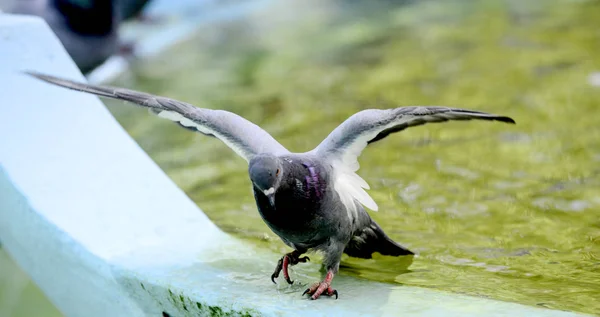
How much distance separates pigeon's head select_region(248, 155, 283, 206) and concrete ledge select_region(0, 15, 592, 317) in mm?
354

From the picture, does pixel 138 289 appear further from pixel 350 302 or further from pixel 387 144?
pixel 387 144

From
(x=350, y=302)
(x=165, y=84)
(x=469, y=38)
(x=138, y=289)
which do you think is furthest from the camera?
(x=469, y=38)

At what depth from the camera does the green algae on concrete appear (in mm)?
2668

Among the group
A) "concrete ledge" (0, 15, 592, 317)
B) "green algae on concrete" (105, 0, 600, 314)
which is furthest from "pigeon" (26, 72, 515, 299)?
"green algae on concrete" (105, 0, 600, 314)

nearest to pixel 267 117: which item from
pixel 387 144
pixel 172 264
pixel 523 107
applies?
pixel 387 144

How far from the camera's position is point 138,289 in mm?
2547

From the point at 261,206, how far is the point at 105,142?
3.93 ft

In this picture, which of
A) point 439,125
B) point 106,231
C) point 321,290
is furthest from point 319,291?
point 439,125

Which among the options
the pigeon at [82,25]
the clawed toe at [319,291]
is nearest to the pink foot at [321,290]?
the clawed toe at [319,291]

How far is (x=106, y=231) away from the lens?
2.79m

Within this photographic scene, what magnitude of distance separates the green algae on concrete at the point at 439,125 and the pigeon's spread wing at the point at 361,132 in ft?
1.09

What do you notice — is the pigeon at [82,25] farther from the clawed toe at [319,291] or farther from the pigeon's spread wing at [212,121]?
the clawed toe at [319,291]

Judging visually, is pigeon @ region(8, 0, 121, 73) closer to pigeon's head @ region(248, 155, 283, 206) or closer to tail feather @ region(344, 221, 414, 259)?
tail feather @ region(344, 221, 414, 259)

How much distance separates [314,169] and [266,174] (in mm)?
257
